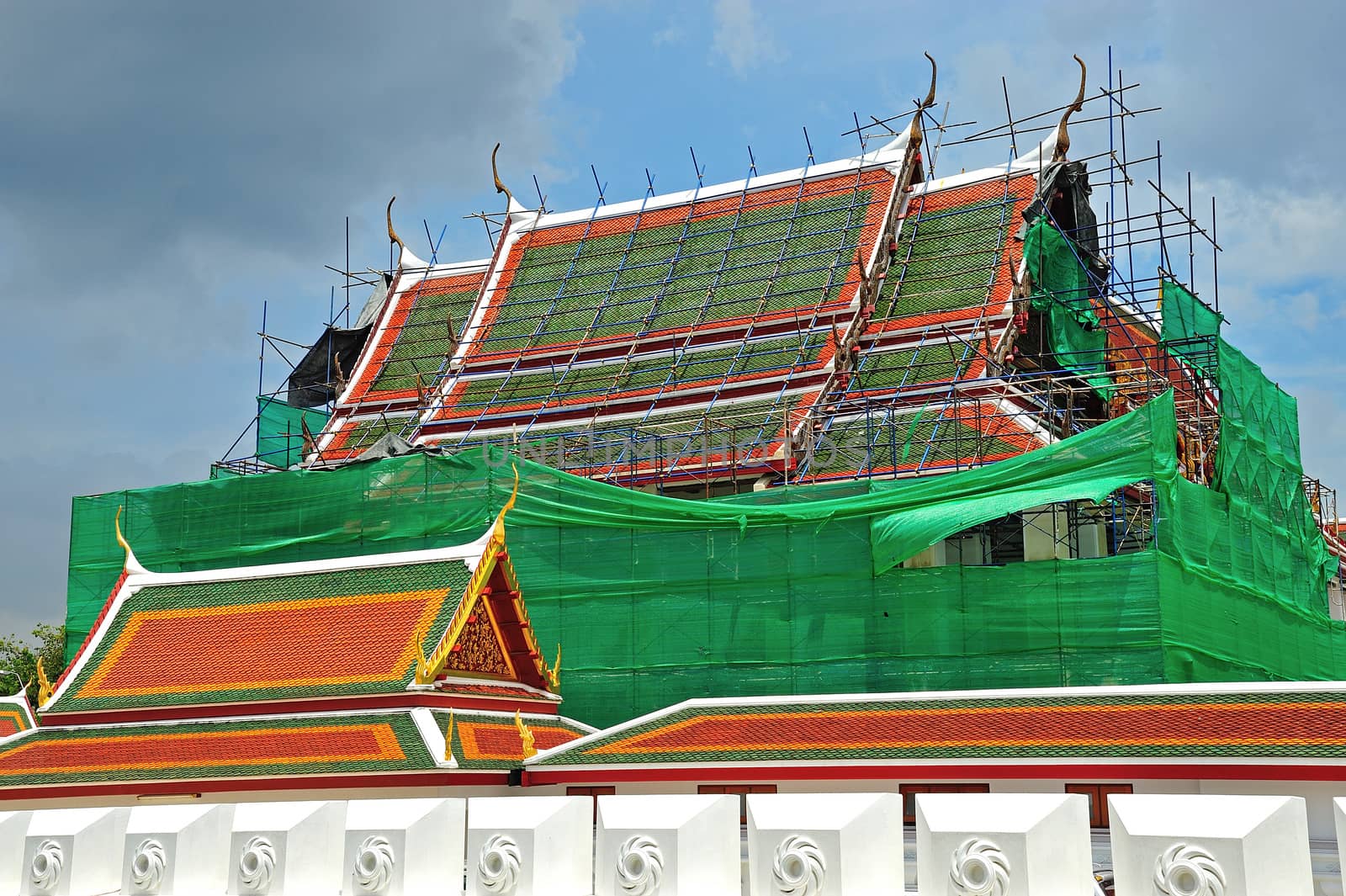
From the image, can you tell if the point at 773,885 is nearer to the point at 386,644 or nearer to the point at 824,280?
the point at 386,644

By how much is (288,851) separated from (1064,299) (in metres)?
17.3

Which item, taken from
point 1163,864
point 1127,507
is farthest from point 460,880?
point 1127,507

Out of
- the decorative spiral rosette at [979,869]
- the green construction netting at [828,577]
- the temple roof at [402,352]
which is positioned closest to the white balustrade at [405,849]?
the decorative spiral rosette at [979,869]

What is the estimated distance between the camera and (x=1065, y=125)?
1086 inches

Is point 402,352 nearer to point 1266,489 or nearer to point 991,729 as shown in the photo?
point 1266,489

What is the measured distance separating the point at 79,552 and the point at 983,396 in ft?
49.4

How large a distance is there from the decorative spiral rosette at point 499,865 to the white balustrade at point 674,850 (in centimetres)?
70

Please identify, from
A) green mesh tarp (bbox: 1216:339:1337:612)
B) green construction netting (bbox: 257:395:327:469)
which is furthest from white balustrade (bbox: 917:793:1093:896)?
green construction netting (bbox: 257:395:327:469)

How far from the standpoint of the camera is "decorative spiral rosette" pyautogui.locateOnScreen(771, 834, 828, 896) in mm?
10695

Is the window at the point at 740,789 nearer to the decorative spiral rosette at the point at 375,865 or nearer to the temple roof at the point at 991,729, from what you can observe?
the temple roof at the point at 991,729

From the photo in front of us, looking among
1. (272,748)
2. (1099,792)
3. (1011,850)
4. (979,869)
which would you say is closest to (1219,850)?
(1011,850)

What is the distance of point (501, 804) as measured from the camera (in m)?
12.4

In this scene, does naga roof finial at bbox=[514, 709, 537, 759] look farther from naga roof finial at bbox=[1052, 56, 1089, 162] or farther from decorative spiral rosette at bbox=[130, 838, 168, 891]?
naga roof finial at bbox=[1052, 56, 1089, 162]

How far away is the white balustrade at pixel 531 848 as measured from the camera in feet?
39.0
